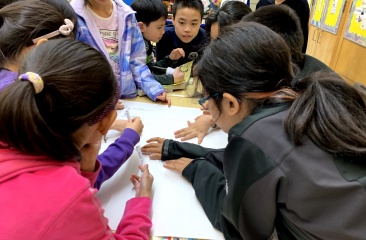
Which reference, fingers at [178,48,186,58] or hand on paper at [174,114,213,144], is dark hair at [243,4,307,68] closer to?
hand on paper at [174,114,213,144]

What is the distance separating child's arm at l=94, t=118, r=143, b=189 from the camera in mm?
717

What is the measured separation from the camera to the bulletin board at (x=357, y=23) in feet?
8.76

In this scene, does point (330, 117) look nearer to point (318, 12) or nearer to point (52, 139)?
point (52, 139)

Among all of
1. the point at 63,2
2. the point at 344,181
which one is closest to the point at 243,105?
the point at 344,181

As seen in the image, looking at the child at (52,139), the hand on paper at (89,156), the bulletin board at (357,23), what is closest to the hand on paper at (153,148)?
the hand on paper at (89,156)

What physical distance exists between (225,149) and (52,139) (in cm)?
32

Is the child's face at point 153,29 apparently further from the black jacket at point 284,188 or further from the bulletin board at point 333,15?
the bulletin board at point 333,15

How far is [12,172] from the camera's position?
0.43 m

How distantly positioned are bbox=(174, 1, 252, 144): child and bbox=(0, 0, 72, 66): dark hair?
48 cm

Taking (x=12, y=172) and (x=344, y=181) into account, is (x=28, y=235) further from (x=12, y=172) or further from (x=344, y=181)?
(x=344, y=181)

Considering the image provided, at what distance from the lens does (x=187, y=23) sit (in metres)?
1.69

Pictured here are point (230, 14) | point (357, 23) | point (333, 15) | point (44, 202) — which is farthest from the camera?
point (333, 15)

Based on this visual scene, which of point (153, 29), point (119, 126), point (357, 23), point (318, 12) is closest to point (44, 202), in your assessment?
point (119, 126)

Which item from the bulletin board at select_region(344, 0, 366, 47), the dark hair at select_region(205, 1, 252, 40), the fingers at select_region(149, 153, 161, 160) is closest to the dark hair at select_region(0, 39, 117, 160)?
the fingers at select_region(149, 153, 161, 160)
